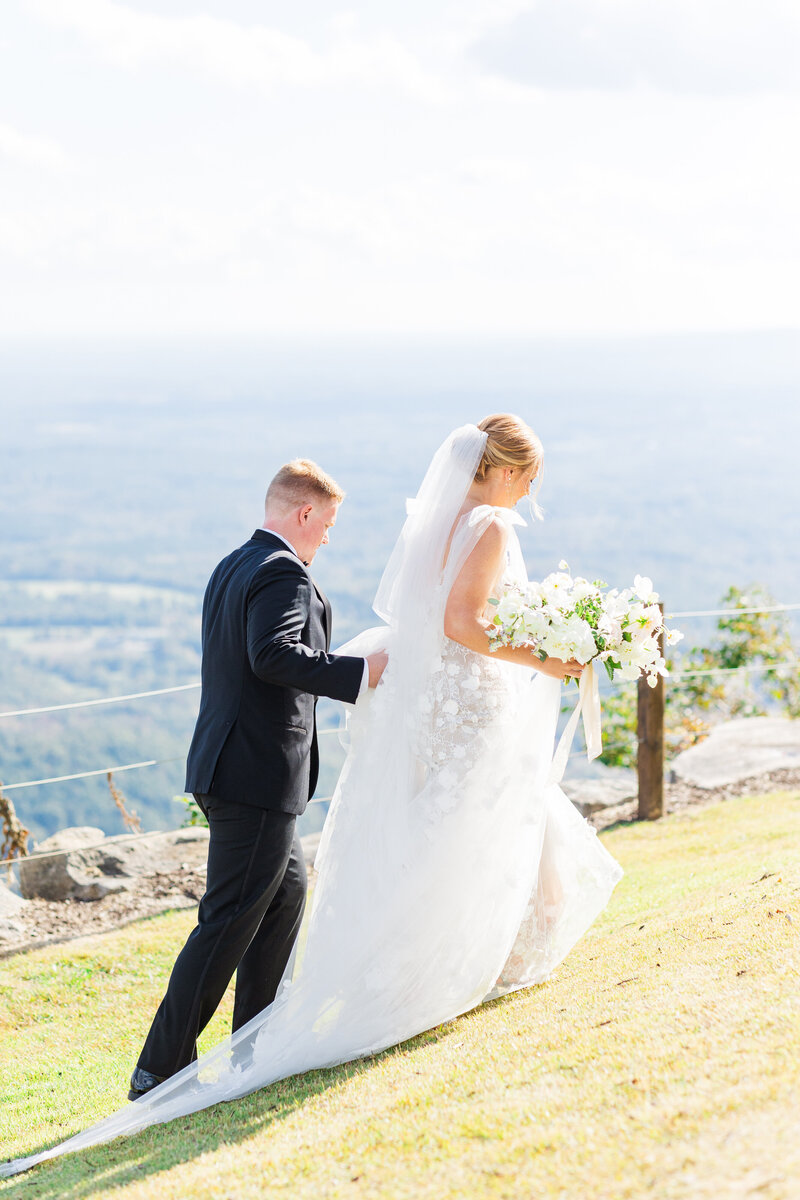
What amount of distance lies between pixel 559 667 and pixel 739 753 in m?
7.21

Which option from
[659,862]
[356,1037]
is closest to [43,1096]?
[356,1037]

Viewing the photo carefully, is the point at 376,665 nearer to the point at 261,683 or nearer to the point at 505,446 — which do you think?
the point at 261,683

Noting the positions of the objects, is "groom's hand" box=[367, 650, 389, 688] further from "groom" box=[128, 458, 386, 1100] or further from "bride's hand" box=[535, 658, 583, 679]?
"bride's hand" box=[535, 658, 583, 679]

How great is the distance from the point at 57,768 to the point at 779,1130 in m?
109

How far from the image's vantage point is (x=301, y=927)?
4.14 m

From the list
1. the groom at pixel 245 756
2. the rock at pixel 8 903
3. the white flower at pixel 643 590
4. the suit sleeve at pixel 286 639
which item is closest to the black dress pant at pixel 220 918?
the groom at pixel 245 756

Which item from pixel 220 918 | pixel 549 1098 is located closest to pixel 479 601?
pixel 220 918

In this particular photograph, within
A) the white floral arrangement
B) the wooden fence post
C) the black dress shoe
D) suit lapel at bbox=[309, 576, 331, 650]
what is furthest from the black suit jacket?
the wooden fence post

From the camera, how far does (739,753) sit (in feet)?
34.6

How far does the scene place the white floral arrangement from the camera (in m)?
3.88

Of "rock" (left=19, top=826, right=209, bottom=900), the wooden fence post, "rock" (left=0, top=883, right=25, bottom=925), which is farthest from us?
the wooden fence post

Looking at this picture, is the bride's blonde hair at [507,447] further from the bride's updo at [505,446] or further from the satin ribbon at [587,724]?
the satin ribbon at [587,724]

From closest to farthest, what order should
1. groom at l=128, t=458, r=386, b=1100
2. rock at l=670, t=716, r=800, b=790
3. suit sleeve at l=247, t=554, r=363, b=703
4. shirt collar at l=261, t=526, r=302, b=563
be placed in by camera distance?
suit sleeve at l=247, t=554, r=363, b=703 < groom at l=128, t=458, r=386, b=1100 < shirt collar at l=261, t=526, r=302, b=563 < rock at l=670, t=716, r=800, b=790

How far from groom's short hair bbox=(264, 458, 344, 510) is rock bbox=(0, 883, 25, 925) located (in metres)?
4.37
